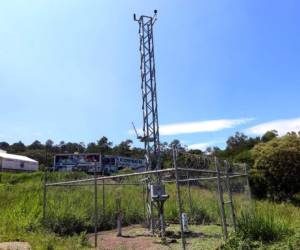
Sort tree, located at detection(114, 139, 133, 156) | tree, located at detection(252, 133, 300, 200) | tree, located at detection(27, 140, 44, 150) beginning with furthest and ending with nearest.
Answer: tree, located at detection(27, 140, 44, 150) < tree, located at detection(114, 139, 133, 156) < tree, located at detection(252, 133, 300, 200)

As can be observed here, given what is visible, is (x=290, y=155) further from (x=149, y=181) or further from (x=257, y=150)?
(x=149, y=181)

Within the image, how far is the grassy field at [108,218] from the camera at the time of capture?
941 cm

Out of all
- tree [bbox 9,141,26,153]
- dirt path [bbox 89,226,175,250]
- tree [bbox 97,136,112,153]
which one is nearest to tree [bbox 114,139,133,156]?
tree [bbox 97,136,112,153]

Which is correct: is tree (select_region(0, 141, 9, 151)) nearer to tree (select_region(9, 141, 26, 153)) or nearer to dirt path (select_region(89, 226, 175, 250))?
tree (select_region(9, 141, 26, 153))

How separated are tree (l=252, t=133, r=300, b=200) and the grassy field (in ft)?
28.1

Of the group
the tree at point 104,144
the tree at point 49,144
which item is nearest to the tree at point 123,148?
the tree at point 104,144

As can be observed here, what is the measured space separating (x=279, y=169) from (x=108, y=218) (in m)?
14.4

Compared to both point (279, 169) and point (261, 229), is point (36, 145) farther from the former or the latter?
point (261, 229)

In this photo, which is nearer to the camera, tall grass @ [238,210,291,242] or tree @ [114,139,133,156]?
tall grass @ [238,210,291,242]

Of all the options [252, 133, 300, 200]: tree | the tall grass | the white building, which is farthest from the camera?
the white building

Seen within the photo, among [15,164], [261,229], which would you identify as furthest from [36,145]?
[261,229]

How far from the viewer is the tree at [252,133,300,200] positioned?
25375mm

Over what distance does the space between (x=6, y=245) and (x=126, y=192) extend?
9.12 metres

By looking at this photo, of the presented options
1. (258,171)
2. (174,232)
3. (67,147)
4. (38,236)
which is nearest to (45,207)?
(38,236)
